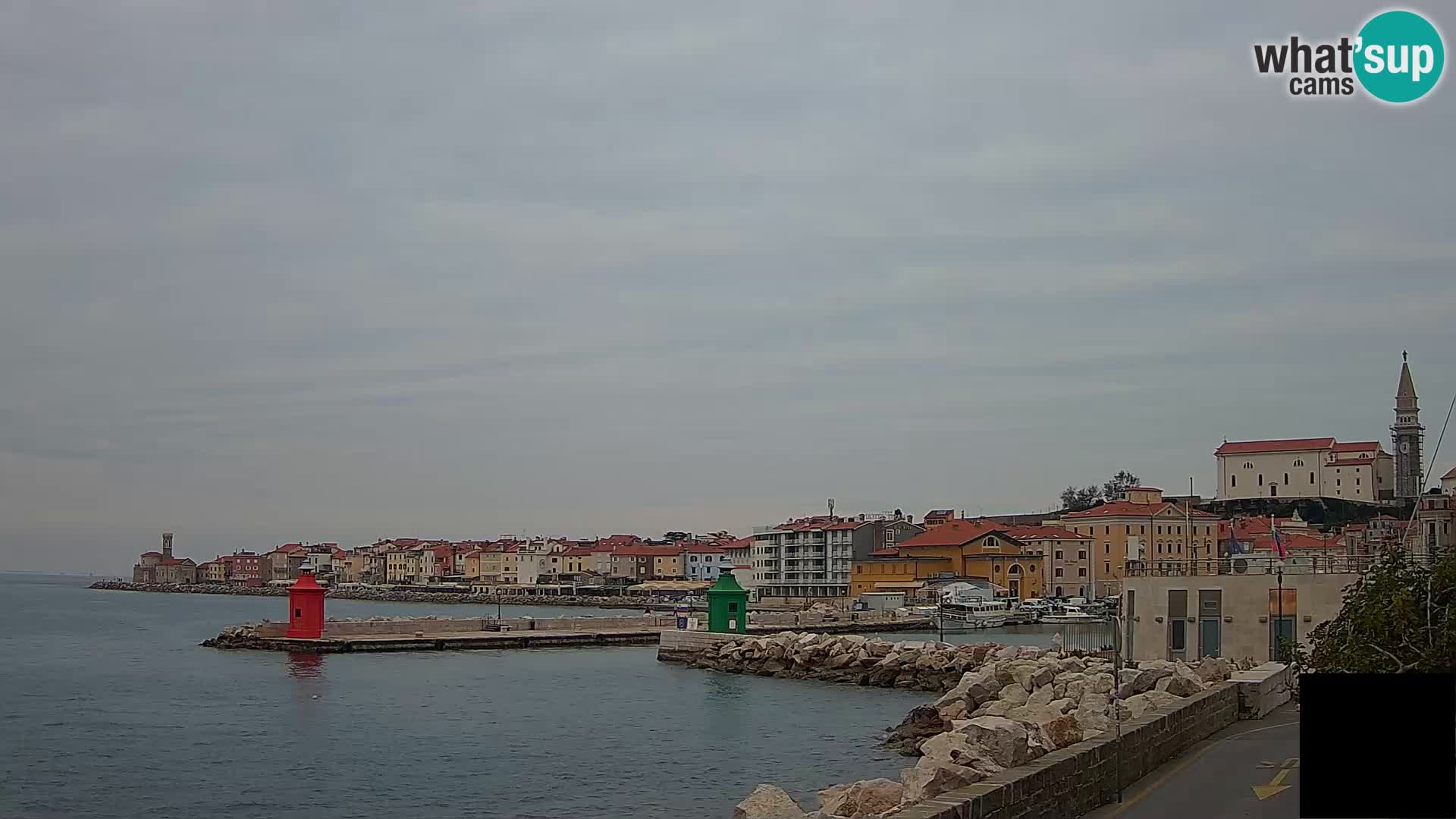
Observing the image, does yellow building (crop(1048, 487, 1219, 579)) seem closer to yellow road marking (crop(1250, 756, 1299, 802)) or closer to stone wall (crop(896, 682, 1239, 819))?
stone wall (crop(896, 682, 1239, 819))

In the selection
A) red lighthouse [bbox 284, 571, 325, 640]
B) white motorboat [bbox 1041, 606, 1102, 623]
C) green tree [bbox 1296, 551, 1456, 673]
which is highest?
green tree [bbox 1296, 551, 1456, 673]

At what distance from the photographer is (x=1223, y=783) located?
1417 cm

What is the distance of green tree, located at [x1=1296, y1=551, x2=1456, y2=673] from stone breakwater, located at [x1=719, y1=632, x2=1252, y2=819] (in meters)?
2.90

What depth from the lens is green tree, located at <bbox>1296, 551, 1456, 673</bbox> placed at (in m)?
14.0

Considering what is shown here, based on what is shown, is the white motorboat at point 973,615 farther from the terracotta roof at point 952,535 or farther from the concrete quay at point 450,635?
the terracotta roof at point 952,535

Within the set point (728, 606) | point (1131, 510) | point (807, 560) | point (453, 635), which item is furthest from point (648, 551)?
point (728, 606)

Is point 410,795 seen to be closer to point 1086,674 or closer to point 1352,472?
point 1086,674

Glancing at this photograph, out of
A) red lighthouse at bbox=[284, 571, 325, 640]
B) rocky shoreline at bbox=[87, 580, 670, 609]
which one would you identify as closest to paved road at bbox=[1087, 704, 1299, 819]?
red lighthouse at bbox=[284, 571, 325, 640]

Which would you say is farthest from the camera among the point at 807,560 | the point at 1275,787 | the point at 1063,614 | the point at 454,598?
the point at 454,598

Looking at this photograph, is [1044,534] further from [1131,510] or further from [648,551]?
[648,551]

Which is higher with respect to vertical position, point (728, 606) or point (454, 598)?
point (728, 606)

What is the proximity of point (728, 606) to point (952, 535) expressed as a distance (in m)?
51.4

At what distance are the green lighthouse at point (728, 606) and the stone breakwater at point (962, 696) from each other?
4065 millimetres

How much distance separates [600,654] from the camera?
203ft
